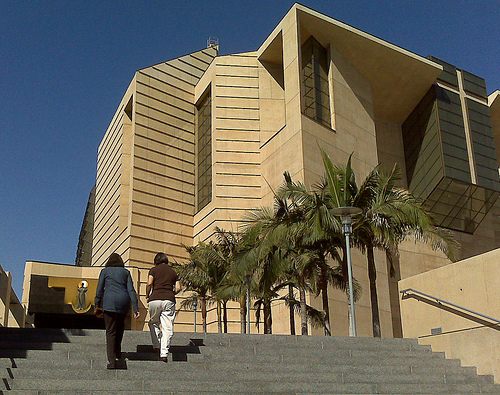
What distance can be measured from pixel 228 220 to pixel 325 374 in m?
31.9

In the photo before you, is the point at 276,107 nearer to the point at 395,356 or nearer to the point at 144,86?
the point at 144,86

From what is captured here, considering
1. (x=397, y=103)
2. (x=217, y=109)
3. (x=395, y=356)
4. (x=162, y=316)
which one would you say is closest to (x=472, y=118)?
(x=397, y=103)

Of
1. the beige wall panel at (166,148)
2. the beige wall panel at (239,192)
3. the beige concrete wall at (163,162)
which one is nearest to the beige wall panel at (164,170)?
the beige concrete wall at (163,162)

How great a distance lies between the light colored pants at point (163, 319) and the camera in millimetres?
9352

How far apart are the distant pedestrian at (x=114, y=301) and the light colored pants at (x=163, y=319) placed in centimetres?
52

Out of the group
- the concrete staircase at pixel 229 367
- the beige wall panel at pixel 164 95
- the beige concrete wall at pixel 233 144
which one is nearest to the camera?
the concrete staircase at pixel 229 367

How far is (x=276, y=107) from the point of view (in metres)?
45.2

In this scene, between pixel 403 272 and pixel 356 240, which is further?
pixel 403 272

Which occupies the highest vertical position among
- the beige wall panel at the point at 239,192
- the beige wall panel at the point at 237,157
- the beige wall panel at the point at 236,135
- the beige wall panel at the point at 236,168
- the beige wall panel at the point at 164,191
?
the beige wall panel at the point at 236,135

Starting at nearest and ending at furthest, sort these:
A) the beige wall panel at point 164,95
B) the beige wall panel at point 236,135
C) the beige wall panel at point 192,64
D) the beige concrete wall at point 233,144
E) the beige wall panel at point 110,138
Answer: the beige concrete wall at point 233,144, the beige wall panel at point 236,135, the beige wall panel at point 164,95, the beige wall panel at point 192,64, the beige wall panel at point 110,138

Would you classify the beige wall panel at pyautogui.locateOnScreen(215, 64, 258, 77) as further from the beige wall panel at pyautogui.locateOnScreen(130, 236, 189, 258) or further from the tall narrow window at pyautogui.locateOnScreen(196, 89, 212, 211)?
the beige wall panel at pyautogui.locateOnScreen(130, 236, 189, 258)

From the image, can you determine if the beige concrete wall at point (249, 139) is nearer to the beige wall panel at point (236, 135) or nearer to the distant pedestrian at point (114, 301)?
the beige wall panel at point (236, 135)

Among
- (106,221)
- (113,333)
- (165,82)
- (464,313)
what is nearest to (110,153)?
(106,221)

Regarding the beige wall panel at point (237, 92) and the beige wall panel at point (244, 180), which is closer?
the beige wall panel at point (244, 180)
